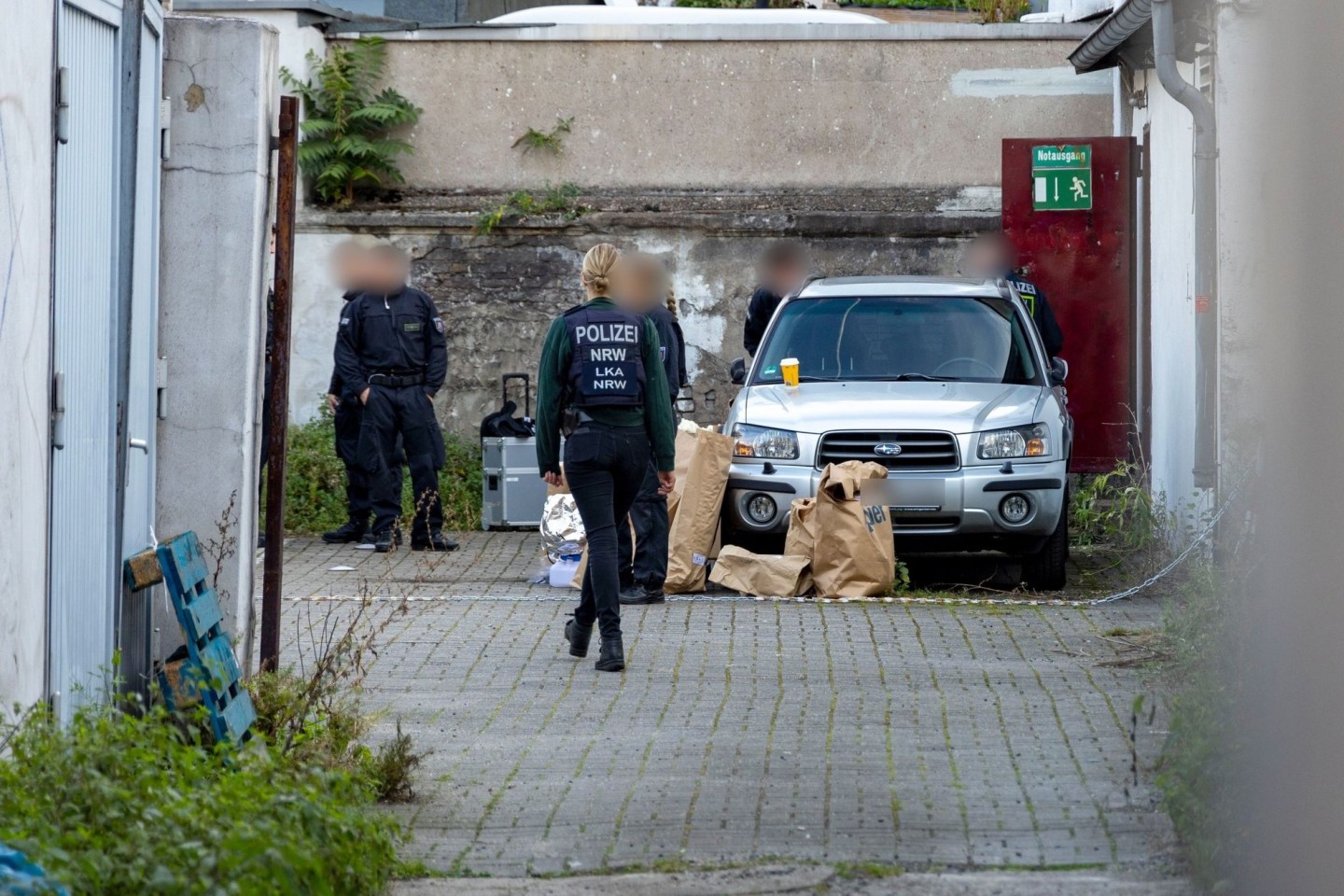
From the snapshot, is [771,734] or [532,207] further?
[532,207]

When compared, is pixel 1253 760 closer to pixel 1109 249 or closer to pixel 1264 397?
pixel 1264 397

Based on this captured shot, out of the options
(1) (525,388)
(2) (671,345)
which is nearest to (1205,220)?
(2) (671,345)

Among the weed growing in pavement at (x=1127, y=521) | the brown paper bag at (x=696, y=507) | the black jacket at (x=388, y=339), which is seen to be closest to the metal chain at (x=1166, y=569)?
the weed growing in pavement at (x=1127, y=521)

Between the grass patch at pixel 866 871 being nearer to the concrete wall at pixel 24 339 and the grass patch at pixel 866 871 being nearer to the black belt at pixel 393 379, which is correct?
the concrete wall at pixel 24 339

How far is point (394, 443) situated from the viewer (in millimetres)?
13164

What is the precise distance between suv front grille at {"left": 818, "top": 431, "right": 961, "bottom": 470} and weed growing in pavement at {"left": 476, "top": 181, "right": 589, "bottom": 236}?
5.90 meters

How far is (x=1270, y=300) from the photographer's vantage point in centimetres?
295

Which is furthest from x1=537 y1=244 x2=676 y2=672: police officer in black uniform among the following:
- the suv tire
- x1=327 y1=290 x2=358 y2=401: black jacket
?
x1=327 y1=290 x2=358 y2=401: black jacket

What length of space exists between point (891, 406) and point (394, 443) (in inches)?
156

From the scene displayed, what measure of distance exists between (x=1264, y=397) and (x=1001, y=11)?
55.0 ft

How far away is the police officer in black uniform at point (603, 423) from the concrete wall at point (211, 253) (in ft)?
6.69

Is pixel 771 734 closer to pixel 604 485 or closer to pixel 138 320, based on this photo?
pixel 604 485

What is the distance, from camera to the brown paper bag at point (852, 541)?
414 inches

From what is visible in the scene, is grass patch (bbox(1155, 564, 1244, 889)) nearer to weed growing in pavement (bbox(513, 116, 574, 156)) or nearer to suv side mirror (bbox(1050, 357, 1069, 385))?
suv side mirror (bbox(1050, 357, 1069, 385))
